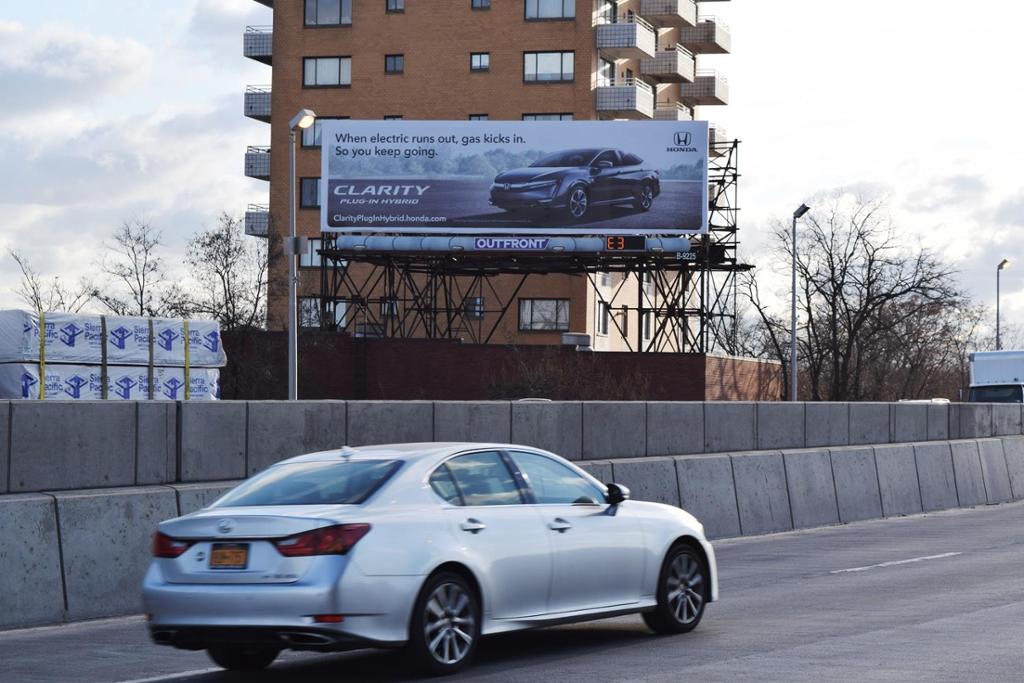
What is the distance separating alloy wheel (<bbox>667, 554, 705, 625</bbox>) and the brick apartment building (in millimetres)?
59831

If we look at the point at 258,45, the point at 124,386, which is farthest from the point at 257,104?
the point at 124,386

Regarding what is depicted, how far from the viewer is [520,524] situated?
10.3 metres

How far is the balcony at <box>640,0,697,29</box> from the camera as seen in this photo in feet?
261

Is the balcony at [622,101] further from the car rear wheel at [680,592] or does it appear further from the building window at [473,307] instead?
the car rear wheel at [680,592]

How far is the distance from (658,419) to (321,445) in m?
6.53

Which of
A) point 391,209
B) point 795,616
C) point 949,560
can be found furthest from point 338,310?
point 795,616

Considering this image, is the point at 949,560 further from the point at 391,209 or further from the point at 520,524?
the point at 391,209

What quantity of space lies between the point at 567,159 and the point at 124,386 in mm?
24278

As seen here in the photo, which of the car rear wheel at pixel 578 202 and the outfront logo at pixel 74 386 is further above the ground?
the car rear wheel at pixel 578 202

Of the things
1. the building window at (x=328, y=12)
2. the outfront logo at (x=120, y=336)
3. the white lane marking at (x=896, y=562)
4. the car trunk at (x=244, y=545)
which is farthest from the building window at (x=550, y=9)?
the car trunk at (x=244, y=545)

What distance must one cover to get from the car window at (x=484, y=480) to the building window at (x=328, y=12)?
6936 cm

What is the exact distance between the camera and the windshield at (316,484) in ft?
31.6

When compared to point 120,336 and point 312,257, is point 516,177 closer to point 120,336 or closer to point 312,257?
point 312,257

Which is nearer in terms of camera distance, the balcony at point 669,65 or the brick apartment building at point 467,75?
the brick apartment building at point 467,75
